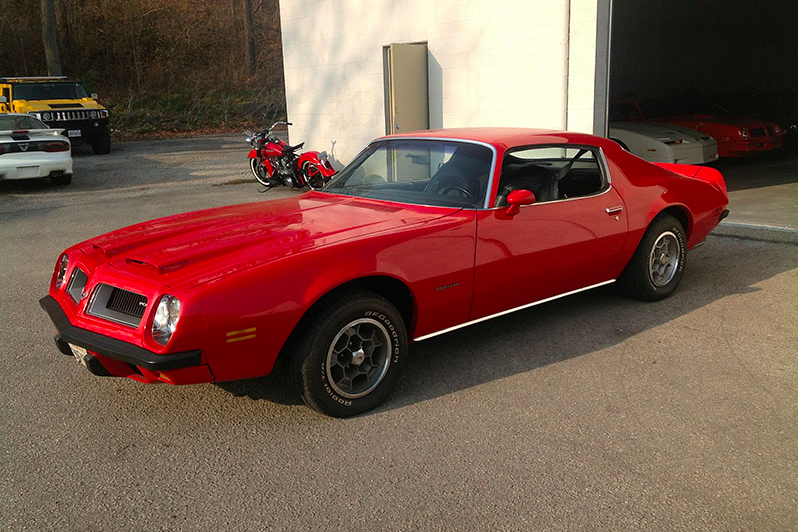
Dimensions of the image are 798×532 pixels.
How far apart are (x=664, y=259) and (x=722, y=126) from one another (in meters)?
9.57

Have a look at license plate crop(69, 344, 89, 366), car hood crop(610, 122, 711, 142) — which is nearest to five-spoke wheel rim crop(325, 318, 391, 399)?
license plate crop(69, 344, 89, 366)

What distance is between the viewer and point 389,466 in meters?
3.19

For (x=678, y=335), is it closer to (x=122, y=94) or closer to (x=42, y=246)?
(x=42, y=246)

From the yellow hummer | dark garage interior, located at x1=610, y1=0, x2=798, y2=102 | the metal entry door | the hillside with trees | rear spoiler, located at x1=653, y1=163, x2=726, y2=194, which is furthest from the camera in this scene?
the hillside with trees

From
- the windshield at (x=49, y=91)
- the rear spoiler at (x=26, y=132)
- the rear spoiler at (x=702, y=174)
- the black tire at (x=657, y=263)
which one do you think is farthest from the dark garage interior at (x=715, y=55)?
the windshield at (x=49, y=91)

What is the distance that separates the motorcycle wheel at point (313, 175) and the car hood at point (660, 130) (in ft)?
17.2

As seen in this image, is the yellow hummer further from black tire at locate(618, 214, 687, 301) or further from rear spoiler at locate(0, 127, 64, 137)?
black tire at locate(618, 214, 687, 301)

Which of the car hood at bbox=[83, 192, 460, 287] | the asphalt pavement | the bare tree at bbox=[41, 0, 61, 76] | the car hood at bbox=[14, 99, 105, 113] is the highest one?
the bare tree at bbox=[41, 0, 61, 76]

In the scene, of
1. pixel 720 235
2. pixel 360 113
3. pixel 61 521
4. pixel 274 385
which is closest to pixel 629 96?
pixel 360 113

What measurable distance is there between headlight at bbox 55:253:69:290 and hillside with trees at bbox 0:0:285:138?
71.1 ft

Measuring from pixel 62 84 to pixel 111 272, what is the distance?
1748 centimetres

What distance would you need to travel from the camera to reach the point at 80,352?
11.5 feet

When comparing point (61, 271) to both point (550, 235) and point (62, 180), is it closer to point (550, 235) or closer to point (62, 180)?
point (550, 235)

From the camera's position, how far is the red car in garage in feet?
Answer: 44.3
